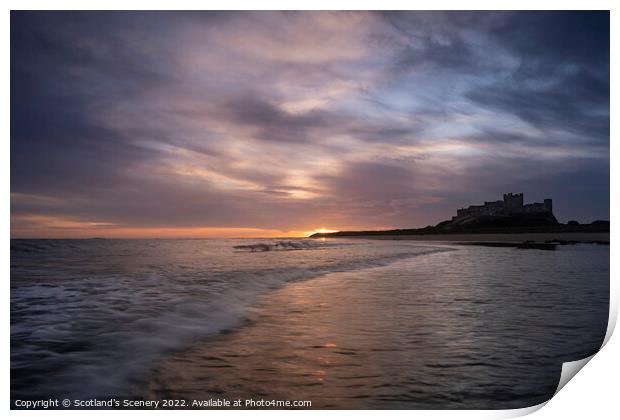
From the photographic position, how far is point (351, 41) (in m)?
5.34

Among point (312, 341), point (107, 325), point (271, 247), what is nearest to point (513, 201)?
point (312, 341)

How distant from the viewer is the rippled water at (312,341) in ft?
10.6

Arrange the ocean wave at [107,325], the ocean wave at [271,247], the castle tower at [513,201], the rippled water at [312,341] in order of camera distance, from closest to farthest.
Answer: the rippled water at [312,341]
the ocean wave at [107,325]
the castle tower at [513,201]
the ocean wave at [271,247]

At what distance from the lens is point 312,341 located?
4.07 m

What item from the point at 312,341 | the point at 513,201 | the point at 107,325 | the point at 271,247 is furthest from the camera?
the point at 271,247

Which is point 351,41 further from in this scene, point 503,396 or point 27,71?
point 503,396

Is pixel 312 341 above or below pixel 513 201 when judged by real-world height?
below

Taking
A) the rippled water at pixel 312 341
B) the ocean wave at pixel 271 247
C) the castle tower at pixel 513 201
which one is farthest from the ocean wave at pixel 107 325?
the ocean wave at pixel 271 247

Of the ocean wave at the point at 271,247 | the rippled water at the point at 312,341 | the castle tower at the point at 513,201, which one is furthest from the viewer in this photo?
the ocean wave at the point at 271,247

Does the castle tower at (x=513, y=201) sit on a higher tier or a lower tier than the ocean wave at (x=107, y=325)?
higher

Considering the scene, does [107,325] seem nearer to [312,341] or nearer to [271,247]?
[312,341]

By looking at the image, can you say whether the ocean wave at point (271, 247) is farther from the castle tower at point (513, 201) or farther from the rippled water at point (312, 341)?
the rippled water at point (312, 341)
